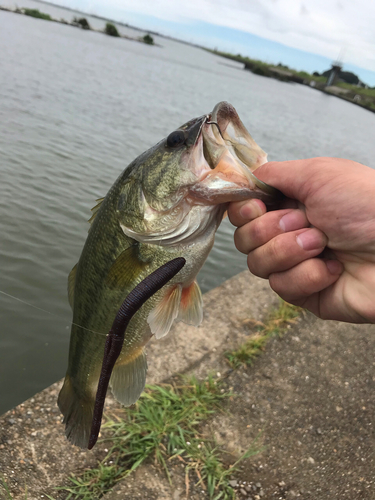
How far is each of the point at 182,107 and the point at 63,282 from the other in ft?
50.2

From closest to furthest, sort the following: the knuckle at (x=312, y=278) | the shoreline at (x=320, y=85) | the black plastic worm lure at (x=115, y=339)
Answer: the black plastic worm lure at (x=115, y=339)
the knuckle at (x=312, y=278)
the shoreline at (x=320, y=85)

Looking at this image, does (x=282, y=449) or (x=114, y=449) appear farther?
(x=282, y=449)

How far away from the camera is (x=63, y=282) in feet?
19.5

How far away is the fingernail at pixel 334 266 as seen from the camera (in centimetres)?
203

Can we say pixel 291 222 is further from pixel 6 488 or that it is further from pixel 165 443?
pixel 6 488

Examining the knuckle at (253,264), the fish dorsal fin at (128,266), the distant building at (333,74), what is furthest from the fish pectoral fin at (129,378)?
the distant building at (333,74)

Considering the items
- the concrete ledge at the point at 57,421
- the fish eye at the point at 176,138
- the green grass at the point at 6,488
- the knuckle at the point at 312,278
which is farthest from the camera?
the concrete ledge at the point at 57,421

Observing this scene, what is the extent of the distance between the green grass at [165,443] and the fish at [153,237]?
966mm

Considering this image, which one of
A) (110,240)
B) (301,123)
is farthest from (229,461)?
(301,123)

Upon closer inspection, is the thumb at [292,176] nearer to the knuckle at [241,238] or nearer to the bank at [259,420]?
the knuckle at [241,238]

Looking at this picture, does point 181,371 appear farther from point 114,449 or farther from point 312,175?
point 312,175

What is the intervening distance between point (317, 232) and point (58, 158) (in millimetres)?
9332

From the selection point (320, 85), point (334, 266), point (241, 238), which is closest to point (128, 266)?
point (241, 238)

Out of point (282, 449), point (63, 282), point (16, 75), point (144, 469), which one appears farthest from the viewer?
point (16, 75)
